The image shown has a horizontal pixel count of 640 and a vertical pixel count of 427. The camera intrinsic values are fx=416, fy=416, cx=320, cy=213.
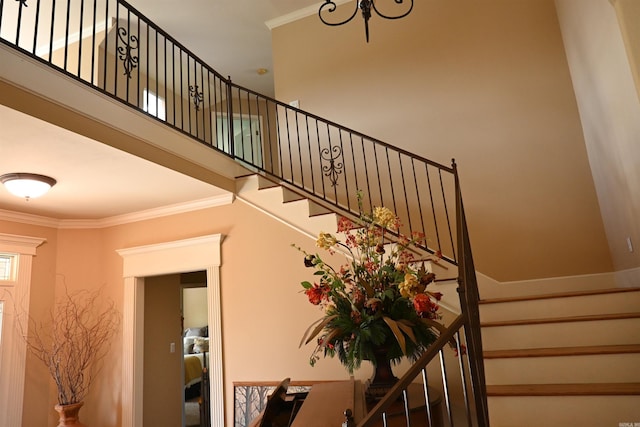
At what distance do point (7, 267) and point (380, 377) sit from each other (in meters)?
4.25

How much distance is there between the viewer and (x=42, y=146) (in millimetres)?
2943

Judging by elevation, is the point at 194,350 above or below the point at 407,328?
below

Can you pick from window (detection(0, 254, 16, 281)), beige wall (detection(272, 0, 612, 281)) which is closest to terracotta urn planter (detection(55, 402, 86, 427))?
window (detection(0, 254, 16, 281))

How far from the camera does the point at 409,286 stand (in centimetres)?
226

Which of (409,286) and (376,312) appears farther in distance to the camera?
(376,312)

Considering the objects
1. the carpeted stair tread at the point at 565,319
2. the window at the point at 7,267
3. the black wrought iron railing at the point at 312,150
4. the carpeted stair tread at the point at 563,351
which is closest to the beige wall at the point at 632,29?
the carpeted stair tread at the point at 565,319

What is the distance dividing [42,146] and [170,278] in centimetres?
296

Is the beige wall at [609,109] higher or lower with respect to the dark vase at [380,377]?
higher

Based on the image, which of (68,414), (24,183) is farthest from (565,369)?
(68,414)

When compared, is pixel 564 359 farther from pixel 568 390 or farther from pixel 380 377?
pixel 380 377

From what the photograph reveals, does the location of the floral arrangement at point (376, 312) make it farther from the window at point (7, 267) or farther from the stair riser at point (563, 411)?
the window at point (7, 267)

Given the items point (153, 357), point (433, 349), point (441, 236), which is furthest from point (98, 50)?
point (433, 349)

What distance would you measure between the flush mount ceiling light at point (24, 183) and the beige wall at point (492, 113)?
3221mm

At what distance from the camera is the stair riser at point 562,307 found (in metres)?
2.79
